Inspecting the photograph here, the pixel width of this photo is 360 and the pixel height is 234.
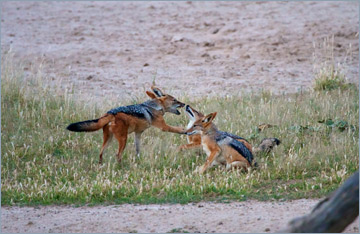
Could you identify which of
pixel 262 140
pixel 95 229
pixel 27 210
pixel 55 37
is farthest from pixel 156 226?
Result: pixel 55 37

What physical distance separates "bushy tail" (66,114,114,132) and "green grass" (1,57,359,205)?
586 millimetres

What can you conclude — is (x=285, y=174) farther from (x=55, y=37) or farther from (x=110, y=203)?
(x=55, y=37)

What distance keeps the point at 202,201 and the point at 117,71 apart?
7.77 m

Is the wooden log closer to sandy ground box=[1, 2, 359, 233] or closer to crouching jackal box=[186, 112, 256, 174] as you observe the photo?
crouching jackal box=[186, 112, 256, 174]

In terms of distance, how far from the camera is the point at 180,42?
16.9 m

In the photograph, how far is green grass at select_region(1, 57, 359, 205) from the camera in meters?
8.10

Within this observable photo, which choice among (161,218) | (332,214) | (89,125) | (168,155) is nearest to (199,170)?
(168,155)

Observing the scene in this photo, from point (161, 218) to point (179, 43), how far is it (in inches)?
404

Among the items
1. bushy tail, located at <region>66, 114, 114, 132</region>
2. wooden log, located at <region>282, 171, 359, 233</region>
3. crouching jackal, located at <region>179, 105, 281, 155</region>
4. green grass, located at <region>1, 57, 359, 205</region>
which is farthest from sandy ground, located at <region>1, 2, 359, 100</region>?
wooden log, located at <region>282, 171, 359, 233</region>

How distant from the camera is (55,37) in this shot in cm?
1727

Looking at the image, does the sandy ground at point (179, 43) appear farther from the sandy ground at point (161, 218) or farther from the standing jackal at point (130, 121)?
the sandy ground at point (161, 218)

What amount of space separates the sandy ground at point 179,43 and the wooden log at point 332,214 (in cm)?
808

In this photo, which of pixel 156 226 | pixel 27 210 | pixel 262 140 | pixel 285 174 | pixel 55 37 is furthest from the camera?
pixel 55 37

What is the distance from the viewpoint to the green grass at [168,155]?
319 inches
